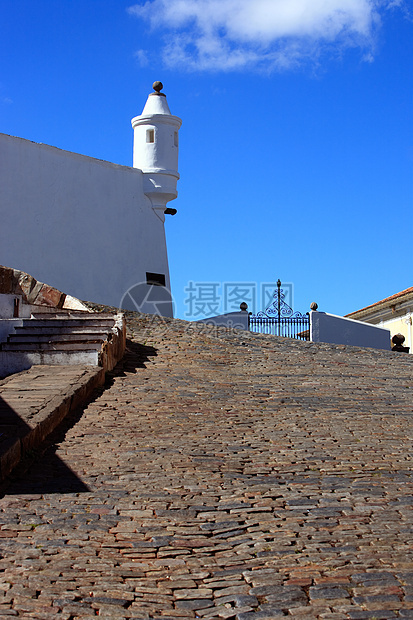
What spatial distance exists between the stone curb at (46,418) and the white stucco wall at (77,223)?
37.0ft

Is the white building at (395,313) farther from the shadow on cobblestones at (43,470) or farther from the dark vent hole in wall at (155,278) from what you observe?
the shadow on cobblestones at (43,470)

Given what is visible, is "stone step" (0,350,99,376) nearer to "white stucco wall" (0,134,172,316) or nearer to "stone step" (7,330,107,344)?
"stone step" (7,330,107,344)

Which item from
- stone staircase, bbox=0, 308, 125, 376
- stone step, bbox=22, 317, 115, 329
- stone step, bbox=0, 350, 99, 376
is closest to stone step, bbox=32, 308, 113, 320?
stone staircase, bbox=0, 308, 125, 376

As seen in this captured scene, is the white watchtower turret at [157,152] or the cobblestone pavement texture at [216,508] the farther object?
the white watchtower turret at [157,152]

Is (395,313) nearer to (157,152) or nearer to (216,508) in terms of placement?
(157,152)

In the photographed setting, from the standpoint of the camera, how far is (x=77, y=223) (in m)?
22.9

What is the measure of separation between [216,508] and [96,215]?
710 inches

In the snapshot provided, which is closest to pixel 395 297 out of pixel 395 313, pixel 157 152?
pixel 395 313

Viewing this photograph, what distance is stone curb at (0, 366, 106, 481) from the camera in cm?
702

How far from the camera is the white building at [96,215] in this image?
21.6m

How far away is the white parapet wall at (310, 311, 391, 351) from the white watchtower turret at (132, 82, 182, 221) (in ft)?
19.5

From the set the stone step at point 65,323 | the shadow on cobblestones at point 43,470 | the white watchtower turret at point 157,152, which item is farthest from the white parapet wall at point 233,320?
the shadow on cobblestones at point 43,470

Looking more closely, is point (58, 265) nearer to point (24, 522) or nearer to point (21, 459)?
point (21, 459)

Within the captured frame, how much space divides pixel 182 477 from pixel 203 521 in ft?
3.36
